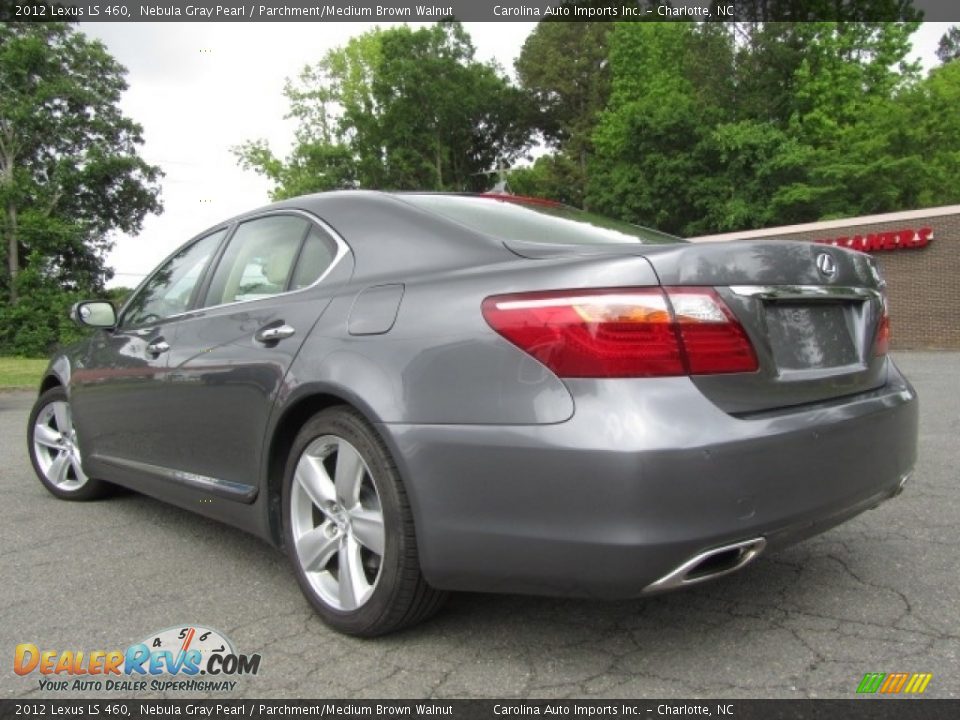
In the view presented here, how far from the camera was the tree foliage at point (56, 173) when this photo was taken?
3431 centimetres

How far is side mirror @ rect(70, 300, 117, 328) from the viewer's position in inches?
153

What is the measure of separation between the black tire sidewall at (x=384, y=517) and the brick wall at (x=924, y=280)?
18.3 metres

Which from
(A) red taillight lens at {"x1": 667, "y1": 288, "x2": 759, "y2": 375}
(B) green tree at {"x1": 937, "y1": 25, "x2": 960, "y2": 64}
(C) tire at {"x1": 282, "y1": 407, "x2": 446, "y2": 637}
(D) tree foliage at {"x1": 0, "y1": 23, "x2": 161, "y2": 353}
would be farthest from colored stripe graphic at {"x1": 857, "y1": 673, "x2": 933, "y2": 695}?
(B) green tree at {"x1": 937, "y1": 25, "x2": 960, "y2": 64}

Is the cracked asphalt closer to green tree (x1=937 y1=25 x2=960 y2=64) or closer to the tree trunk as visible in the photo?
the tree trunk

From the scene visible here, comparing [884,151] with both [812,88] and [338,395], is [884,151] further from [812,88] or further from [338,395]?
[338,395]

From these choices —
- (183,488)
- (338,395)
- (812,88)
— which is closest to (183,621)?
(183,488)

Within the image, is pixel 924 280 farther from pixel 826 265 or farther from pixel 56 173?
pixel 56 173

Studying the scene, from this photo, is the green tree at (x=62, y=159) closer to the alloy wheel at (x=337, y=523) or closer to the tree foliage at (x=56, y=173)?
the tree foliage at (x=56, y=173)

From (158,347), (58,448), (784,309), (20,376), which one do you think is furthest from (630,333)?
(20,376)

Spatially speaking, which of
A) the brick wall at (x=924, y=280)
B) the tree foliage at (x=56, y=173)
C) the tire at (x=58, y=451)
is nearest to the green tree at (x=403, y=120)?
the tree foliage at (x=56, y=173)

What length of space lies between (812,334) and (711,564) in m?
0.77

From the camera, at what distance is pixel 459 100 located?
142 feet

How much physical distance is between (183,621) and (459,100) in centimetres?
4361

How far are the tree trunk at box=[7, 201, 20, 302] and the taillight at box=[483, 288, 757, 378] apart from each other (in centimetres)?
3848
